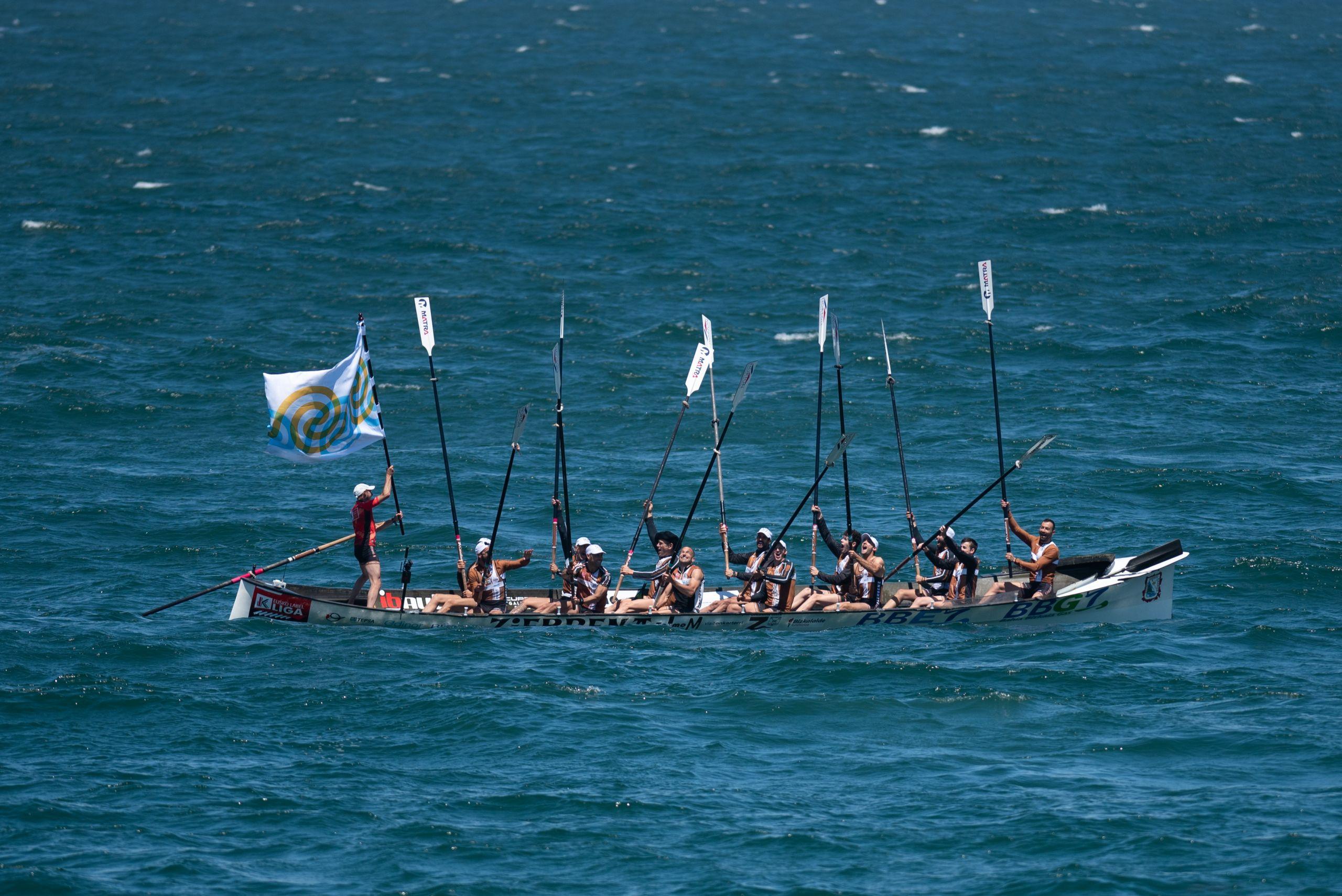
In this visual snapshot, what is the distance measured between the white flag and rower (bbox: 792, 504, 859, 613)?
8.24m

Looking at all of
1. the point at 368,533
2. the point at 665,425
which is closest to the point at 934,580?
the point at 368,533

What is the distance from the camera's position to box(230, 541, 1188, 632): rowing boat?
1069 inches

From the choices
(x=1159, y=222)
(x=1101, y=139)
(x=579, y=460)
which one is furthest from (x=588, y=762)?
(x=1101, y=139)

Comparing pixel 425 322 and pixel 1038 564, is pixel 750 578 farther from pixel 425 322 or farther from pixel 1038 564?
pixel 425 322

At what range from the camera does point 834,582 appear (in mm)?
27859

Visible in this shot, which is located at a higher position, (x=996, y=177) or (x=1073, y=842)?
(x=996, y=177)

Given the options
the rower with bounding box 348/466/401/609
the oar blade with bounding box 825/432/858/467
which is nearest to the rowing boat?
the rower with bounding box 348/466/401/609

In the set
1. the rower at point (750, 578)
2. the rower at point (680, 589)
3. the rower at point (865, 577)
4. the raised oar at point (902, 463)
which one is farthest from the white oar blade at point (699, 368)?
the rower at point (865, 577)

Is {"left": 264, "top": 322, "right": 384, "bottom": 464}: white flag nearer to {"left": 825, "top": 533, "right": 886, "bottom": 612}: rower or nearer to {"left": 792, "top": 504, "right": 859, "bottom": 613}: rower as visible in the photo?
{"left": 792, "top": 504, "right": 859, "bottom": 613}: rower

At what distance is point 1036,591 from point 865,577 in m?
3.09

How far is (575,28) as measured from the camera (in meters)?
91.7

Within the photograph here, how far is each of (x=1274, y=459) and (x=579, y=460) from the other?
17251mm

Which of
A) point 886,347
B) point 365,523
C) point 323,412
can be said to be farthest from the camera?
point 886,347

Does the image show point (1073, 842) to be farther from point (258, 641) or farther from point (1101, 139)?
point (1101, 139)
